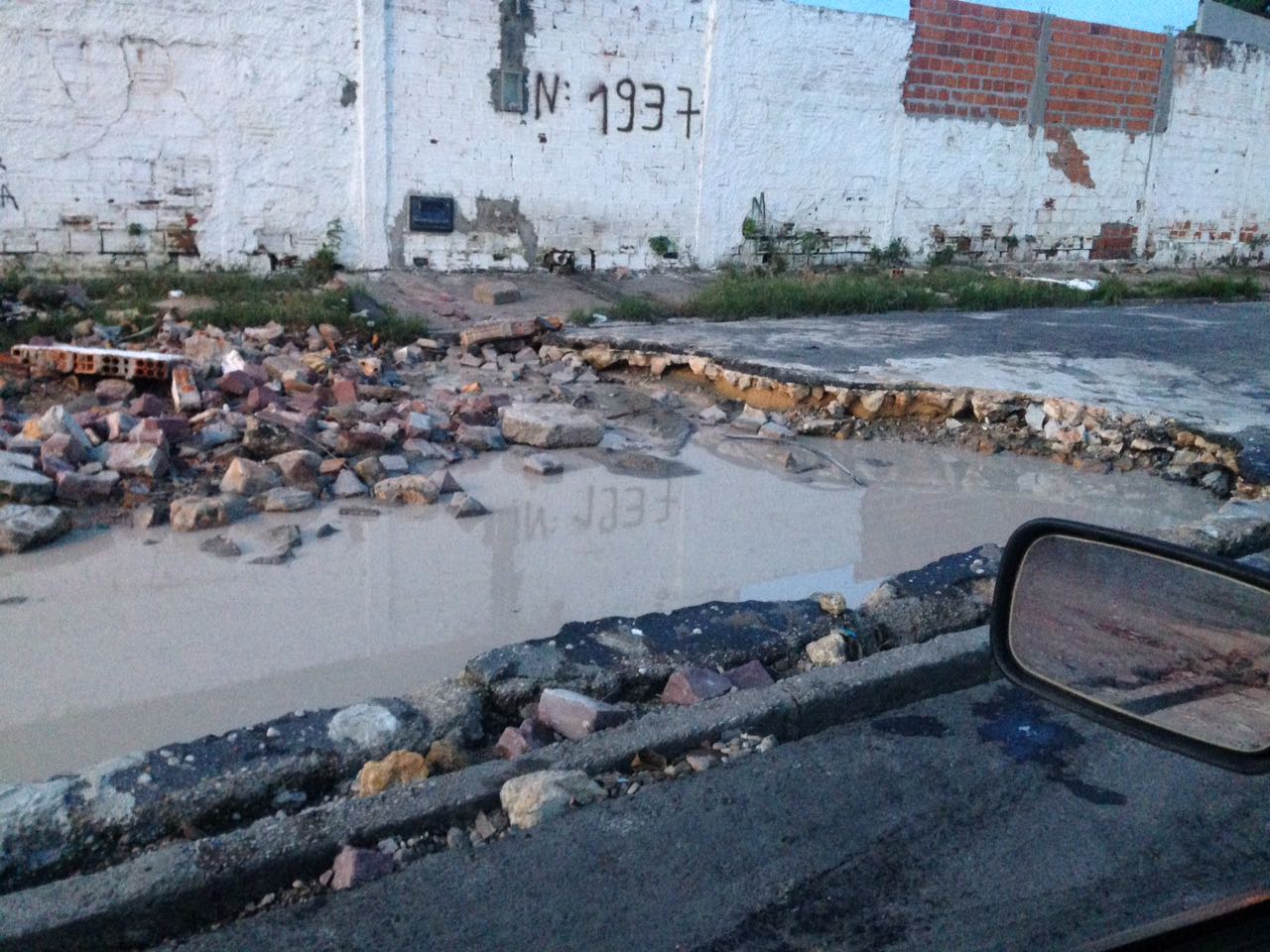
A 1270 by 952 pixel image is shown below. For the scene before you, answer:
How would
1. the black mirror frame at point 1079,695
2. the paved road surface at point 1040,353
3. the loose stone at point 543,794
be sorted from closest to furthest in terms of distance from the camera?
1. the black mirror frame at point 1079,695
2. the loose stone at point 543,794
3. the paved road surface at point 1040,353

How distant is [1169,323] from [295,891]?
35.4 feet

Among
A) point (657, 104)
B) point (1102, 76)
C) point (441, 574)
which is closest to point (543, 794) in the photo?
point (441, 574)

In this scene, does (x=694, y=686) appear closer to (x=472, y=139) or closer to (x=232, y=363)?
(x=232, y=363)

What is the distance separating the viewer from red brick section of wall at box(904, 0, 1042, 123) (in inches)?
573

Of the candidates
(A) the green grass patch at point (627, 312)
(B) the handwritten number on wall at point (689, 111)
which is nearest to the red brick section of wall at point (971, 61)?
(B) the handwritten number on wall at point (689, 111)

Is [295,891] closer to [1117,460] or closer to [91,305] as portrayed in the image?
[1117,460]

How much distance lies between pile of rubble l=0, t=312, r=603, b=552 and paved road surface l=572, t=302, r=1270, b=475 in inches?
64.8

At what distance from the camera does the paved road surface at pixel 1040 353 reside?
741 centimetres

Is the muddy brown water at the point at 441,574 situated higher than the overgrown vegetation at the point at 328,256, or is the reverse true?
the overgrown vegetation at the point at 328,256

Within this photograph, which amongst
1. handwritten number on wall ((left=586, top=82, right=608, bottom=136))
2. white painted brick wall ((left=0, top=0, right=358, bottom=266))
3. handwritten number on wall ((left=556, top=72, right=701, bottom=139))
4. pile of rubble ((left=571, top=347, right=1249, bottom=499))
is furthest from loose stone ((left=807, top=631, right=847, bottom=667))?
handwritten number on wall ((left=586, top=82, right=608, bottom=136))

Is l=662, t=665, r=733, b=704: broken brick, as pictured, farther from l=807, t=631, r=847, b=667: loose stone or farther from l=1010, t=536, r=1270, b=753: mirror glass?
l=1010, t=536, r=1270, b=753: mirror glass

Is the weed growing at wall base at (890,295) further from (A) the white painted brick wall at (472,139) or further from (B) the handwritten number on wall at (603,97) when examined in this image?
(B) the handwritten number on wall at (603,97)

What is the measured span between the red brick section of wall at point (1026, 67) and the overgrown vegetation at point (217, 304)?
28.4 feet

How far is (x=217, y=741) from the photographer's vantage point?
3.04 m
